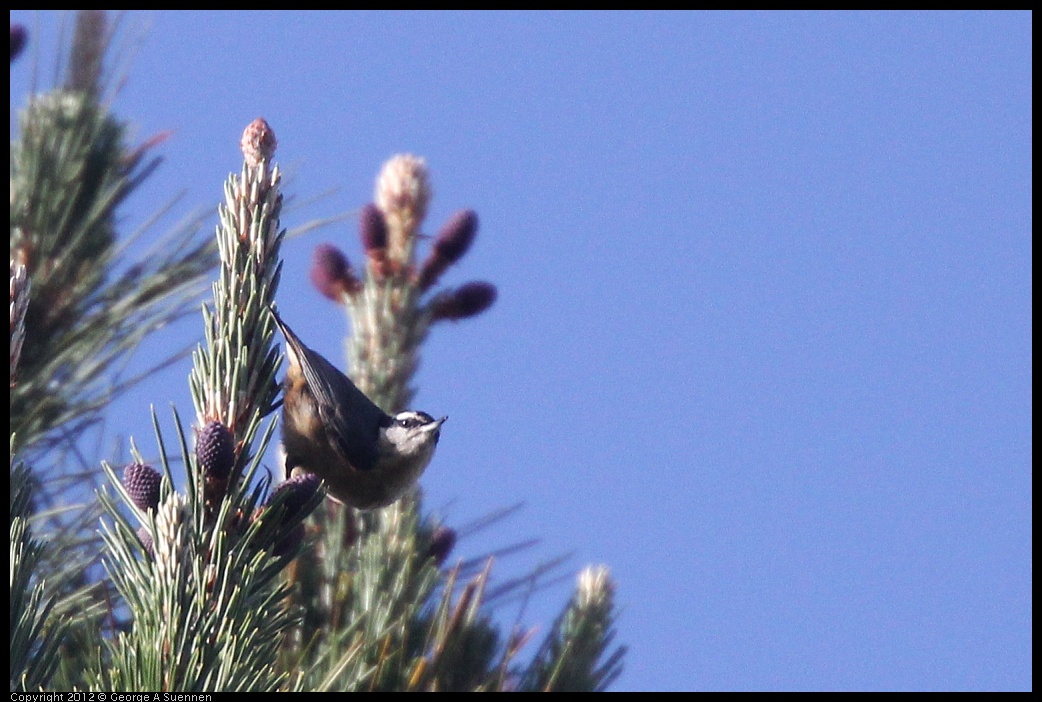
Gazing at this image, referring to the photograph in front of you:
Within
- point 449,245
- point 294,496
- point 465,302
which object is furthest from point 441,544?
point 294,496

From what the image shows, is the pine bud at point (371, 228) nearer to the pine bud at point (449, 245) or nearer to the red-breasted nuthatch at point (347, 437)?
the pine bud at point (449, 245)

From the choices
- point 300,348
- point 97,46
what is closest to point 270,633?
point 300,348

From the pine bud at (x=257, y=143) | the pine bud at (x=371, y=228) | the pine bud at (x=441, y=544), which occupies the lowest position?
the pine bud at (x=441, y=544)

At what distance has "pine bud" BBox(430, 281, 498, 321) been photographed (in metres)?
3.04

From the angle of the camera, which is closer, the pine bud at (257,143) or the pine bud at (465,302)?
the pine bud at (257,143)

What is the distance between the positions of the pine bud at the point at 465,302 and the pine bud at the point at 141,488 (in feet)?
4.93

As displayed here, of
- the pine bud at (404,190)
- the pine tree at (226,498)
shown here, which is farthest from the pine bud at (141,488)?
the pine bud at (404,190)

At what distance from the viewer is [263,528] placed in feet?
5.29

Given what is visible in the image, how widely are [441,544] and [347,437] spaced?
2.87 feet

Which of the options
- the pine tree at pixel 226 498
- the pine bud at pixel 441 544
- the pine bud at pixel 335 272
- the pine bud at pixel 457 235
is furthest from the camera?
the pine bud at pixel 335 272

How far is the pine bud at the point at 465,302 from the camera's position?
3.04 meters
